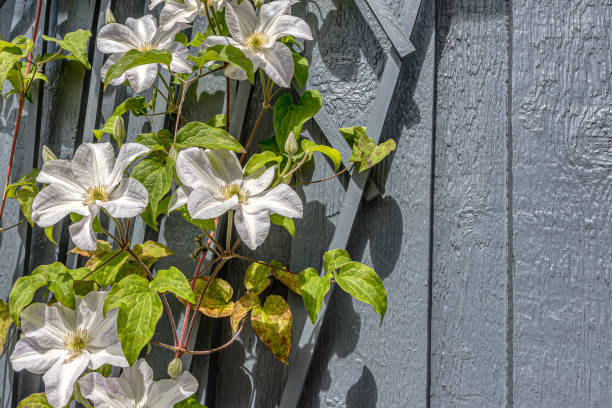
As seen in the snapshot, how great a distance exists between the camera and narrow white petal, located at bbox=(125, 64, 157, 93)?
2.66 ft

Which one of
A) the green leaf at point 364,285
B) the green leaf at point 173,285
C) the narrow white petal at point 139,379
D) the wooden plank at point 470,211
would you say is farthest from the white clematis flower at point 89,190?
the wooden plank at point 470,211

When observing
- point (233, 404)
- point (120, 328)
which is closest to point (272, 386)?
point (233, 404)

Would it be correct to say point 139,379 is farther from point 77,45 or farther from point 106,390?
point 77,45

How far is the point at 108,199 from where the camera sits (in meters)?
0.73

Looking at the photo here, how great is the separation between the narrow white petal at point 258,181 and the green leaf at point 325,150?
0.29ft

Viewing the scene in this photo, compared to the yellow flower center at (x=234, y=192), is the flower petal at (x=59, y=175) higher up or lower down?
higher up

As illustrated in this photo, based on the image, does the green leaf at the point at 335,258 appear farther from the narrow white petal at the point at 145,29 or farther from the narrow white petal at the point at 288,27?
the narrow white petal at the point at 145,29

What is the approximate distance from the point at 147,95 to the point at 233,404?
2.08ft

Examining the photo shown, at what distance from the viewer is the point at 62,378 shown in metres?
0.73

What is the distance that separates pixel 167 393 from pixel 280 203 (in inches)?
Answer: 13.3

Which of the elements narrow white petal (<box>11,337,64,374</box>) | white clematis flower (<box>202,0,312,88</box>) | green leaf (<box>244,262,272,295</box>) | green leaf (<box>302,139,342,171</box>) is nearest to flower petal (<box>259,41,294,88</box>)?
white clematis flower (<box>202,0,312,88</box>)

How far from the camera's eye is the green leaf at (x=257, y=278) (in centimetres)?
82

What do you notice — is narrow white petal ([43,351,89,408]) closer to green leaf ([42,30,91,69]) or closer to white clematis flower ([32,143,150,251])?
white clematis flower ([32,143,150,251])

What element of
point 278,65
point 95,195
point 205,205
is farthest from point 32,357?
point 278,65
